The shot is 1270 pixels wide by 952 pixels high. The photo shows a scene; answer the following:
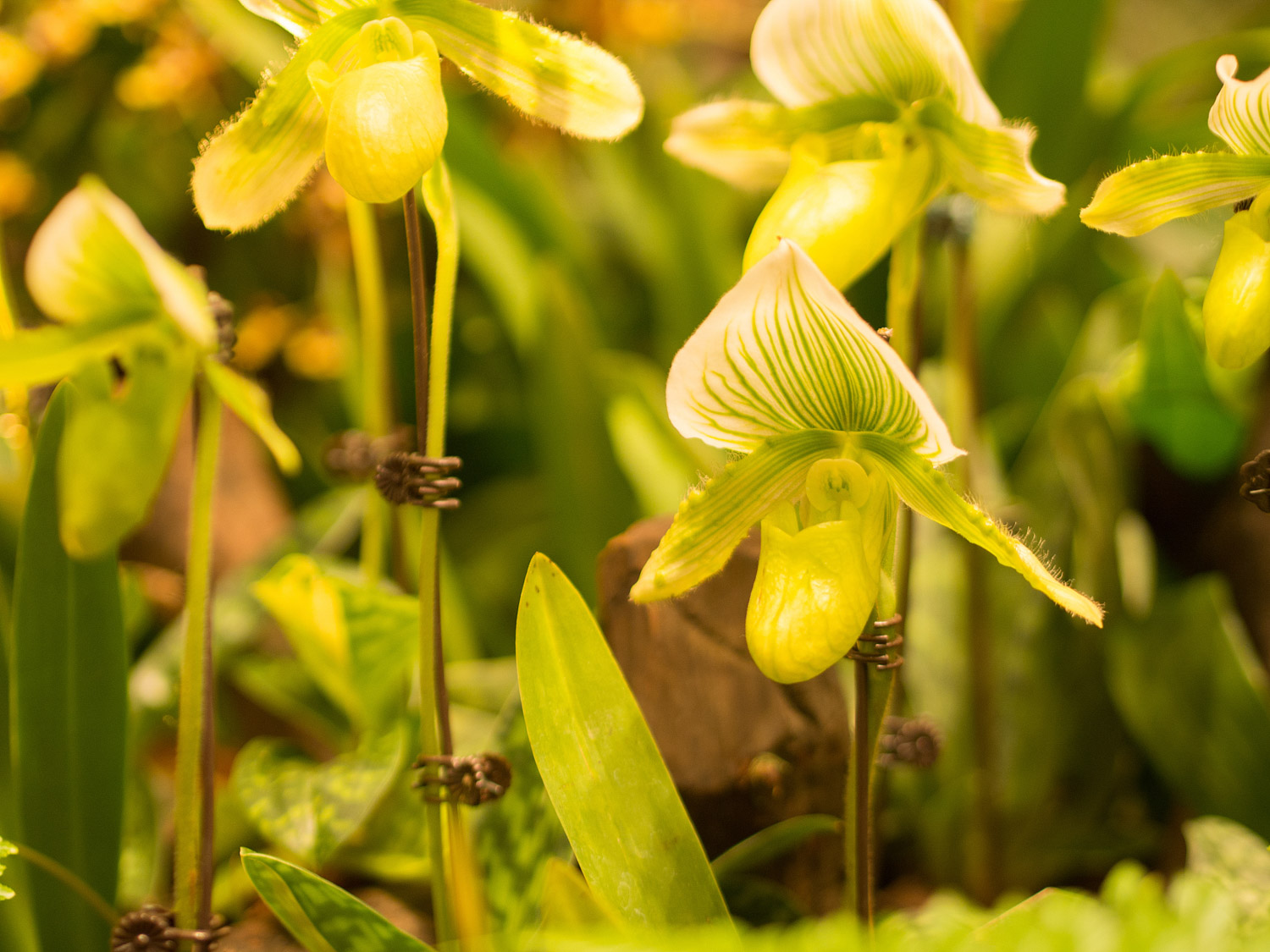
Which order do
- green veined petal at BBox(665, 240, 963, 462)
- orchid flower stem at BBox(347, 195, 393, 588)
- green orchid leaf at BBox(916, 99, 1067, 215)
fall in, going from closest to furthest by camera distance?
1. green veined petal at BBox(665, 240, 963, 462)
2. green orchid leaf at BBox(916, 99, 1067, 215)
3. orchid flower stem at BBox(347, 195, 393, 588)

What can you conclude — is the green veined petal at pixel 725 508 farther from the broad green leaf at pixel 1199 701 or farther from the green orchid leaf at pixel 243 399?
the broad green leaf at pixel 1199 701

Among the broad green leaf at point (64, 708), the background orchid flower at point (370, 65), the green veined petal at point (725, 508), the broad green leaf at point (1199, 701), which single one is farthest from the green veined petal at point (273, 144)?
the broad green leaf at point (1199, 701)

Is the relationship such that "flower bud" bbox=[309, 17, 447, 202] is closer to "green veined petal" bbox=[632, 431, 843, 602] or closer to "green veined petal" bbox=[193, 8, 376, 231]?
"green veined petal" bbox=[193, 8, 376, 231]

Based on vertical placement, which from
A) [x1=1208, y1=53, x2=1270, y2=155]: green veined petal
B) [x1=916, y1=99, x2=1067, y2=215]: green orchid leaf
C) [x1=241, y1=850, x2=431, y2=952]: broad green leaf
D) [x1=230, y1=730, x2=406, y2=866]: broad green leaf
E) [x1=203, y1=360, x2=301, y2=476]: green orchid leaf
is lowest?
[x1=241, y1=850, x2=431, y2=952]: broad green leaf

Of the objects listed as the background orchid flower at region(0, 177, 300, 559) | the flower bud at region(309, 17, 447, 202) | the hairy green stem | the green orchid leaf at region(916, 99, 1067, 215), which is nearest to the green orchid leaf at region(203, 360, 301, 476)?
the background orchid flower at region(0, 177, 300, 559)

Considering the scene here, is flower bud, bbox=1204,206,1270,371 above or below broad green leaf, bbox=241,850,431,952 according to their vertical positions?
above

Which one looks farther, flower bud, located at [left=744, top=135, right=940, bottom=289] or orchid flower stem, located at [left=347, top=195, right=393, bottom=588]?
orchid flower stem, located at [left=347, top=195, right=393, bottom=588]

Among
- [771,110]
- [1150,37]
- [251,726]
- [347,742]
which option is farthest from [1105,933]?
[1150,37]
